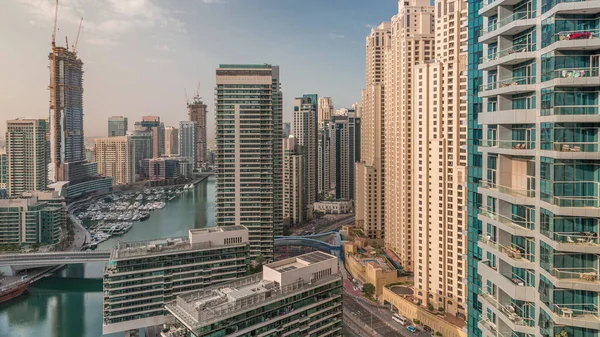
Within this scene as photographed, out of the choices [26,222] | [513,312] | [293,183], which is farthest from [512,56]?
[26,222]

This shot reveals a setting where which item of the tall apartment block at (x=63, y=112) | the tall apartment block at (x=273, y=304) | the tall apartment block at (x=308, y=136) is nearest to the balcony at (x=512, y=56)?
the tall apartment block at (x=273, y=304)

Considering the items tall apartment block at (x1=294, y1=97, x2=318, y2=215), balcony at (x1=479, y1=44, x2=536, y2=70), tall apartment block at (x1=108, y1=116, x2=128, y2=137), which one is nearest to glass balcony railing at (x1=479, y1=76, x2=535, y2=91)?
Result: balcony at (x1=479, y1=44, x2=536, y2=70)

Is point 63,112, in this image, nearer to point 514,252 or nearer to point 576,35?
point 514,252

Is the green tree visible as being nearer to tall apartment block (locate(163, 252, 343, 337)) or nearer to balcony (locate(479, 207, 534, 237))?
tall apartment block (locate(163, 252, 343, 337))

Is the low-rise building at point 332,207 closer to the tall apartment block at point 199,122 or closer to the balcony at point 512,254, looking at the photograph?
the balcony at point 512,254

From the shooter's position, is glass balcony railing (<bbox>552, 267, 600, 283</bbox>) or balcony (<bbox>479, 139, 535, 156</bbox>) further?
A: balcony (<bbox>479, 139, 535, 156</bbox>)

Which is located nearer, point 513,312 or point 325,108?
point 513,312

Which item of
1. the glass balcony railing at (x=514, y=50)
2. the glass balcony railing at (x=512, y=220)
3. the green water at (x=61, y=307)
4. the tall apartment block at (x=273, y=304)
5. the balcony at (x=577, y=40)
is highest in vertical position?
the glass balcony railing at (x=514, y=50)
